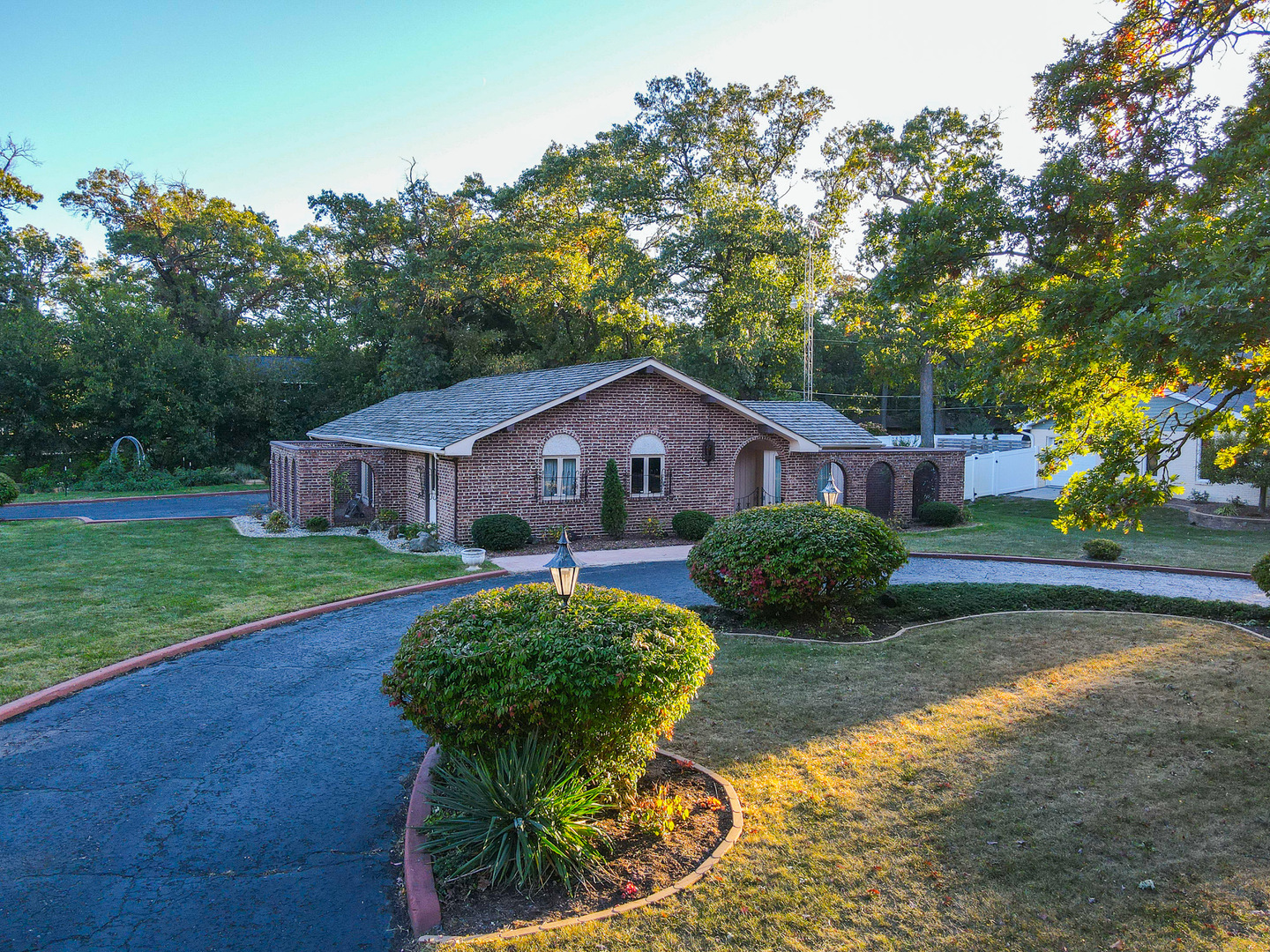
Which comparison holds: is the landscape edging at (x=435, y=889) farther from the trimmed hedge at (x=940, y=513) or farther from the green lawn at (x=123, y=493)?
the green lawn at (x=123, y=493)


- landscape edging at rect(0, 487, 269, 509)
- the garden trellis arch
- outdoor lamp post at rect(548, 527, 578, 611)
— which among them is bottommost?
landscape edging at rect(0, 487, 269, 509)

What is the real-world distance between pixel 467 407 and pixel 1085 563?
53.6 feet

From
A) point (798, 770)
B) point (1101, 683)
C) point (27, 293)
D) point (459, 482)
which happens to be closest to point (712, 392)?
point (459, 482)

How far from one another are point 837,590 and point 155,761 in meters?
8.42

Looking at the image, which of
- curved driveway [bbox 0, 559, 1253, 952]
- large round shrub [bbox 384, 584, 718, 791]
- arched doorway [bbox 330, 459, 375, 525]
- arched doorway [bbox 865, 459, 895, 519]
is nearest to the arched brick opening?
arched doorway [bbox 330, 459, 375, 525]

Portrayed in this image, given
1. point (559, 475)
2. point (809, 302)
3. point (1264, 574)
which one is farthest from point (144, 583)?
point (809, 302)

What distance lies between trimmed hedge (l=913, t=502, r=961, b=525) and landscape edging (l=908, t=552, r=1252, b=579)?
599 centimetres

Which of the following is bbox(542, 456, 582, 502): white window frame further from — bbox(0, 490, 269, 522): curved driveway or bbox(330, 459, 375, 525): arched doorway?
bbox(0, 490, 269, 522): curved driveway

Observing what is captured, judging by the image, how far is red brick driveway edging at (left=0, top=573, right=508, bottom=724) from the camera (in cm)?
866

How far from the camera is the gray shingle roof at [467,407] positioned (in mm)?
20109

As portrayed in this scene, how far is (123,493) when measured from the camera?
31.9 metres

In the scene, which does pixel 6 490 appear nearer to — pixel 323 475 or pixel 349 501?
pixel 349 501

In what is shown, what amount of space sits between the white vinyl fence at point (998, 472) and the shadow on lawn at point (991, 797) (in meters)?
23.4

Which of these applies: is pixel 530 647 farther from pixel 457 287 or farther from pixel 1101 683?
pixel 457 287
